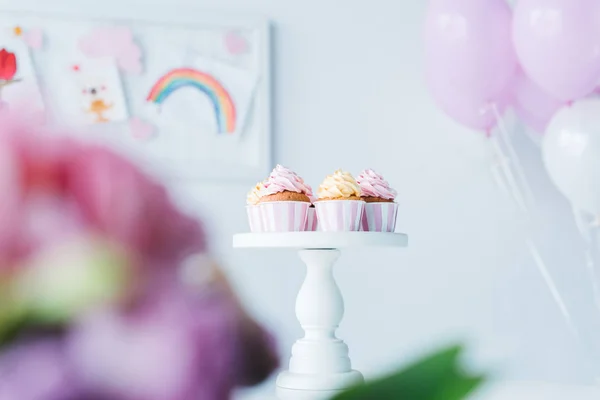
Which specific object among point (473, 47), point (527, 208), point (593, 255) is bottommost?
point (593, 255)

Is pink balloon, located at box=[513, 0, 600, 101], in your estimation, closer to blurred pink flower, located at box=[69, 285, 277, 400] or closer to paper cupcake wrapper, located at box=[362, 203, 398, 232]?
paper cupcake wrapper, located at box=[362, 203, 398, 232]

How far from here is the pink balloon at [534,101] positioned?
5.29ft

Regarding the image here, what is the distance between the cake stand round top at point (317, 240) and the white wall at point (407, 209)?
0.94 metres

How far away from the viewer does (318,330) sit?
95 centimetres

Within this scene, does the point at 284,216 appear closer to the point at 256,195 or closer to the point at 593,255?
the point at 256,195

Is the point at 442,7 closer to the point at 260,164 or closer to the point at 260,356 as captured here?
the point at 260,164

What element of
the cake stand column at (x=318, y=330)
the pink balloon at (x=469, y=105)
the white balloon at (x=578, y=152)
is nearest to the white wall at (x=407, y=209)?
the pink balloon at (x=469, y=105)

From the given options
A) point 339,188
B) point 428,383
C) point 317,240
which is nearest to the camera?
point 428,383

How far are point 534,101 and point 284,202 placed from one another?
2.78 ft

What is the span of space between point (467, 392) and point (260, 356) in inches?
2.0

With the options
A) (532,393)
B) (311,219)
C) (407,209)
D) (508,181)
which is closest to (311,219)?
(311,219)

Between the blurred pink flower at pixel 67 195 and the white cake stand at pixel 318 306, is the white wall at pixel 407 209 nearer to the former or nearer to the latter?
the white cake stand at pixel 318 306

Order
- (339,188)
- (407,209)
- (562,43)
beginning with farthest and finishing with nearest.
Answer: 1. (407,209)
2. (562,43)
3. (339,188)

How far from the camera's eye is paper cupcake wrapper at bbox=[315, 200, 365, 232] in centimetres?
99
